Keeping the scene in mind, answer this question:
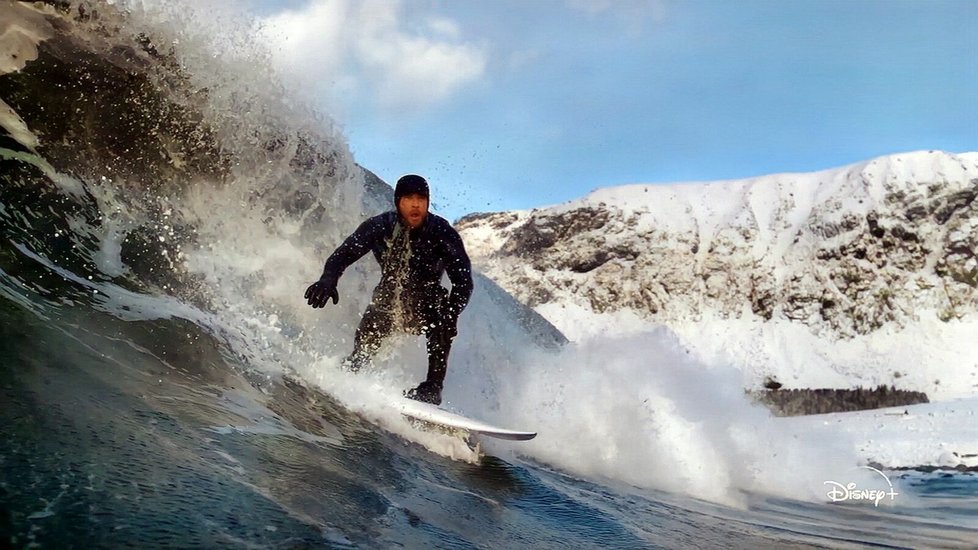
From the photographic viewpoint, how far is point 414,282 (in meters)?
4.51

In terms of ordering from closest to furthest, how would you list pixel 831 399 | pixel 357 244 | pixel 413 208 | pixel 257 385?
pixel 257 385
pixel 413 208
pixel 357 244
pixel 831 399

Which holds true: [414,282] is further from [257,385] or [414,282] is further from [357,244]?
[257,385]

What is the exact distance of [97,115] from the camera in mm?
5078

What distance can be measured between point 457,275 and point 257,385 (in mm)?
1482

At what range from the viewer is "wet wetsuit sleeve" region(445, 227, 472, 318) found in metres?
4.42

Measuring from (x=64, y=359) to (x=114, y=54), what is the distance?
386 cm

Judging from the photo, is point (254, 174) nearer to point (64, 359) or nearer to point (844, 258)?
point (64, 359)

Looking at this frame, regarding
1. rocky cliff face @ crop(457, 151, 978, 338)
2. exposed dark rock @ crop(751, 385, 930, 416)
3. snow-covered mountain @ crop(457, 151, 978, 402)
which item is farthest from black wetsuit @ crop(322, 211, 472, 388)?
rocky cliff face @ crop(457, 151, 978, 338)

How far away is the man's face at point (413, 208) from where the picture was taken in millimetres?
4215

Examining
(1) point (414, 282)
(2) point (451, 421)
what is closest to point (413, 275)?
(1) point (414, 282)

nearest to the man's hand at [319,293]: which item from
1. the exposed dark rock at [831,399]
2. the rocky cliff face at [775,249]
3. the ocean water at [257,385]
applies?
the ocean water at [257,385]

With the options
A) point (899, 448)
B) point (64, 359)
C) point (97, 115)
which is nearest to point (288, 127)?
point (97, 115)

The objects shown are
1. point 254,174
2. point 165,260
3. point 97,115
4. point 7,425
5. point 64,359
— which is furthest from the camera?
point 254,174

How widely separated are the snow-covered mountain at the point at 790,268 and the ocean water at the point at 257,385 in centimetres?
2736
